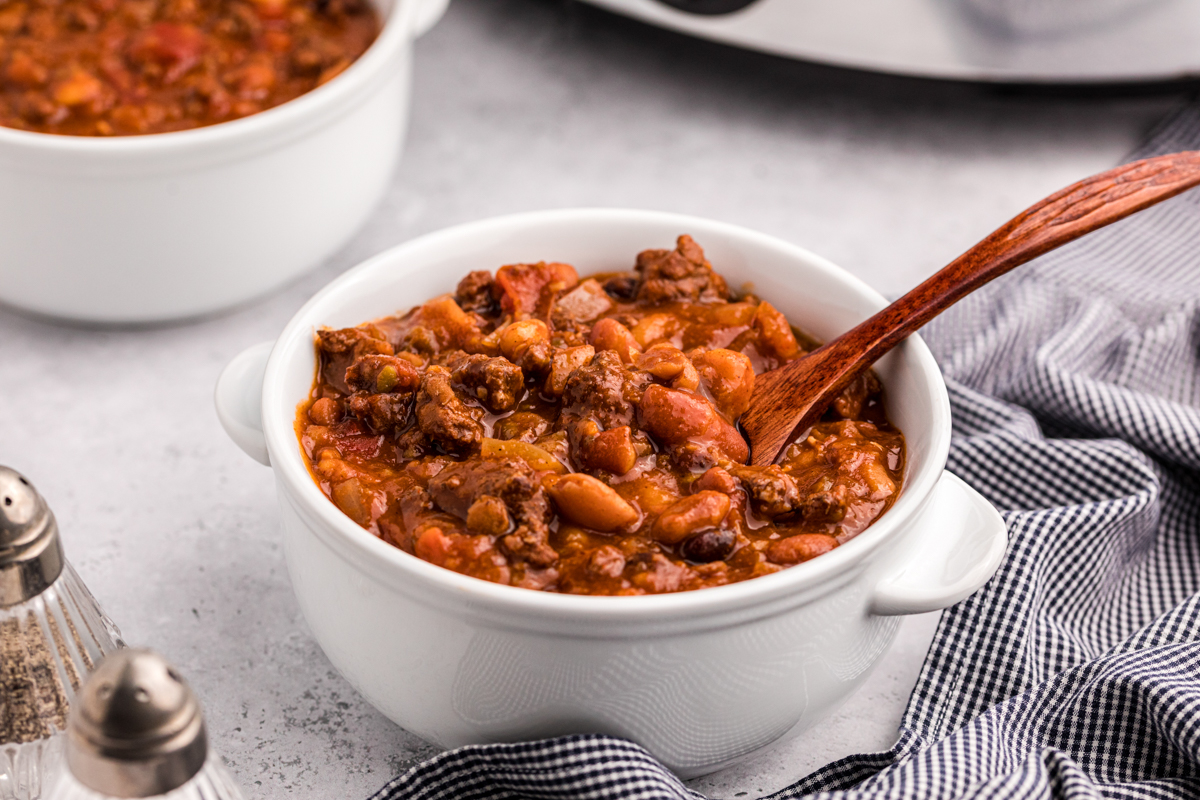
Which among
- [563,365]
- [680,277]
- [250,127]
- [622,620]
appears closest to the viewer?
[622,620]

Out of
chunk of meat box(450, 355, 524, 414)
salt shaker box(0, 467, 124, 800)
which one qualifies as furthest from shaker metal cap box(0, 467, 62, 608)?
chunk of meat box(450, 355, 524, 414)

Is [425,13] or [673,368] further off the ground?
[673,368]

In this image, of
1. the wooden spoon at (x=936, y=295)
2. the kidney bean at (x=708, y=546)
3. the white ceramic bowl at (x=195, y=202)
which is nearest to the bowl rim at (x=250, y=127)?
the white ceramic bowl at (x=195, y=202)

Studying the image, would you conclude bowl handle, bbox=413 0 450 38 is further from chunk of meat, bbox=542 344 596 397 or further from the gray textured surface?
→ chunk of meat, bbox=542 344 596 397

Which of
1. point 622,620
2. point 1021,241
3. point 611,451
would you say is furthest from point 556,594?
point 1021,241

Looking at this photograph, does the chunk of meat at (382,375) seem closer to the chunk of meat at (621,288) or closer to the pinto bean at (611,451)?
the pinto bean at (611,451)

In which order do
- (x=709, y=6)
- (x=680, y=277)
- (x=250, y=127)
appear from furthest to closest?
(x=709, y=6) < (x=250, y=127) < (x=680, y=277)

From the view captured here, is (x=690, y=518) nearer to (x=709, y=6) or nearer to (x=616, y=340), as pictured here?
(x=616, y=340)
